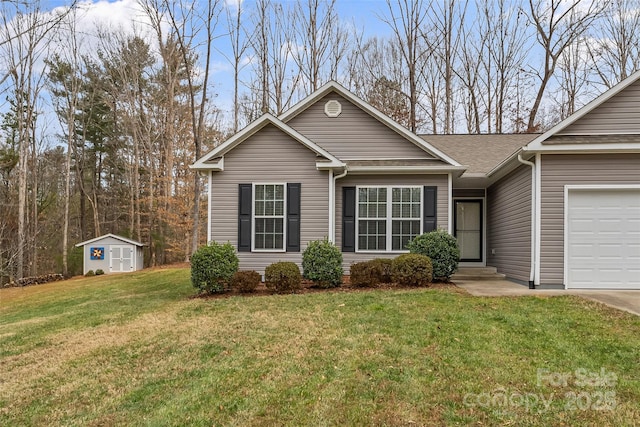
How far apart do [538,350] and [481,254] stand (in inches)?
329

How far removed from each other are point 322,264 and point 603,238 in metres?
5.83

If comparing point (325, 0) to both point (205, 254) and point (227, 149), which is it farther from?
point (205, 254)

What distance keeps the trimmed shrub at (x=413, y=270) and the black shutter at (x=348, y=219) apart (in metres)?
1.86

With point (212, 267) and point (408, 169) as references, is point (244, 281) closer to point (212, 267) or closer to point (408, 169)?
point (212, 267)

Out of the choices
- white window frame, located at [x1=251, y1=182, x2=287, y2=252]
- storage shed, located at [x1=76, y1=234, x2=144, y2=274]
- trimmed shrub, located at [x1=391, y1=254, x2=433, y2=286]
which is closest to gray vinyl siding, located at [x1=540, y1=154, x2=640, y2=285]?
trimmed shrub, located at [x1=391, y1=254, x2=433, y2=286]

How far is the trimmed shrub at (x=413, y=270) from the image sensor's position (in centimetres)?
888

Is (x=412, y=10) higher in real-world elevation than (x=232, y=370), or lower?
higher

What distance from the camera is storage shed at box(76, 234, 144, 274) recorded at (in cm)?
2045

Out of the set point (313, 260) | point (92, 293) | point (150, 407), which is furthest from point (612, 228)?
point (92, 293)

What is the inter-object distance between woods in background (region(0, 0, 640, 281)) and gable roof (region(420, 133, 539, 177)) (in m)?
7.75

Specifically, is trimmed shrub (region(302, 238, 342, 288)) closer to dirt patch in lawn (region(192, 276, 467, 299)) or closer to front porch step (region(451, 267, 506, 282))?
dirt patch in lawn (region(192, 276, 467, 299))

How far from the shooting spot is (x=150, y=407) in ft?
12.3

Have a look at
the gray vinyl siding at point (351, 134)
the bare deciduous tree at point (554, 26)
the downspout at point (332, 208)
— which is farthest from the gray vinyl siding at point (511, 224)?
the bare deciduous tree at point (554, 26)

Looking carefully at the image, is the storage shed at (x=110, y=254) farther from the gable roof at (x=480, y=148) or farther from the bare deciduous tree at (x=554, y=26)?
the bare deciduous tree at (x=554, y=26)
